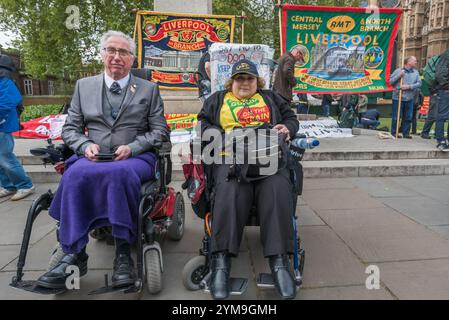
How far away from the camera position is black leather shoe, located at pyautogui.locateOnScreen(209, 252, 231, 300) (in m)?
2.09

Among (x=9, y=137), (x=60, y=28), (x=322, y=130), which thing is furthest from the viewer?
(x=60, y=28)

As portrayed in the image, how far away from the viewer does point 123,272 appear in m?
2.19

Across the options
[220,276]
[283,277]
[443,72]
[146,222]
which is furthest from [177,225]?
[443,72]

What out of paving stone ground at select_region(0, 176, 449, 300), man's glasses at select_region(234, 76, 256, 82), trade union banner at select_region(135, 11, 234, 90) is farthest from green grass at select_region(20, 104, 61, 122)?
Result: man's glasses at select_region(234, 76, 256, 82)

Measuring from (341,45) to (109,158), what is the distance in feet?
20.8

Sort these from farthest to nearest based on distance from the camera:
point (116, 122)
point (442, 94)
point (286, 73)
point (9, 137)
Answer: point (286, 73), point (442, 94), point (9, 137), point (116, 122)

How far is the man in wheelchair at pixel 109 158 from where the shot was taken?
2.19 metres


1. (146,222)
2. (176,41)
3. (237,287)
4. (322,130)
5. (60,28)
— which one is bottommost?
(237,287)

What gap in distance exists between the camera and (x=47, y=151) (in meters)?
2.58

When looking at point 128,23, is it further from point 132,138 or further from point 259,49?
point 132,138

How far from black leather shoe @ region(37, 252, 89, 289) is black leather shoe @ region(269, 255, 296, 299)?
1.29 metres

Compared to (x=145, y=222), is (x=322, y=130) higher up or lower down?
higher up

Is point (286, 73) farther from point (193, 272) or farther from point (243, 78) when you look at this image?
point (193, 272)

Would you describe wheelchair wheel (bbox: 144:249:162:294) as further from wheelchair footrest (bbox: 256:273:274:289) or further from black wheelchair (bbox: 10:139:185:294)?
wheelchair footrest (bbox: 256:273:274:289)
